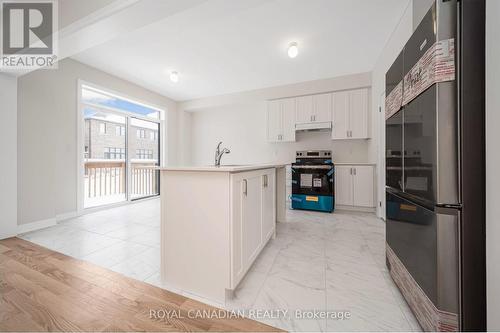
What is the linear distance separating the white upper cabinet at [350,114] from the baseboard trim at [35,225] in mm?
5016

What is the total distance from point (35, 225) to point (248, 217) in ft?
10.7

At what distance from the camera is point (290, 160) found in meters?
4.61

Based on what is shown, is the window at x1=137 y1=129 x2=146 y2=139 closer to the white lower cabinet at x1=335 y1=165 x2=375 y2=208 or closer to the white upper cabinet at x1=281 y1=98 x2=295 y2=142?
the white upper cabinet at x1=281 y1=98 x2=295 y2=142

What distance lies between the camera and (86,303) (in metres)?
1.26

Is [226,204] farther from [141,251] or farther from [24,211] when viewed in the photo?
[24,211]

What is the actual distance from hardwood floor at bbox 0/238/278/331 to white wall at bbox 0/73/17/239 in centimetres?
99

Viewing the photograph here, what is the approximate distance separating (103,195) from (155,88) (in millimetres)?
2855

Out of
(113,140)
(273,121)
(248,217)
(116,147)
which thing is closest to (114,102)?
(113,140)

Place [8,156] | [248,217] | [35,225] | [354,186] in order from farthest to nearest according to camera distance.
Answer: [354,186] < [35,225] < [8,156] < [248,217]

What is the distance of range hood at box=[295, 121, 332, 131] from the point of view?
3875 millimetres

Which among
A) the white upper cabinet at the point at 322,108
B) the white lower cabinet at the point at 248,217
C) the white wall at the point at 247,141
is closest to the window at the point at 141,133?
the white wall at the point at 247,141

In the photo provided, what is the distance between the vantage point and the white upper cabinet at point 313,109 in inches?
154
